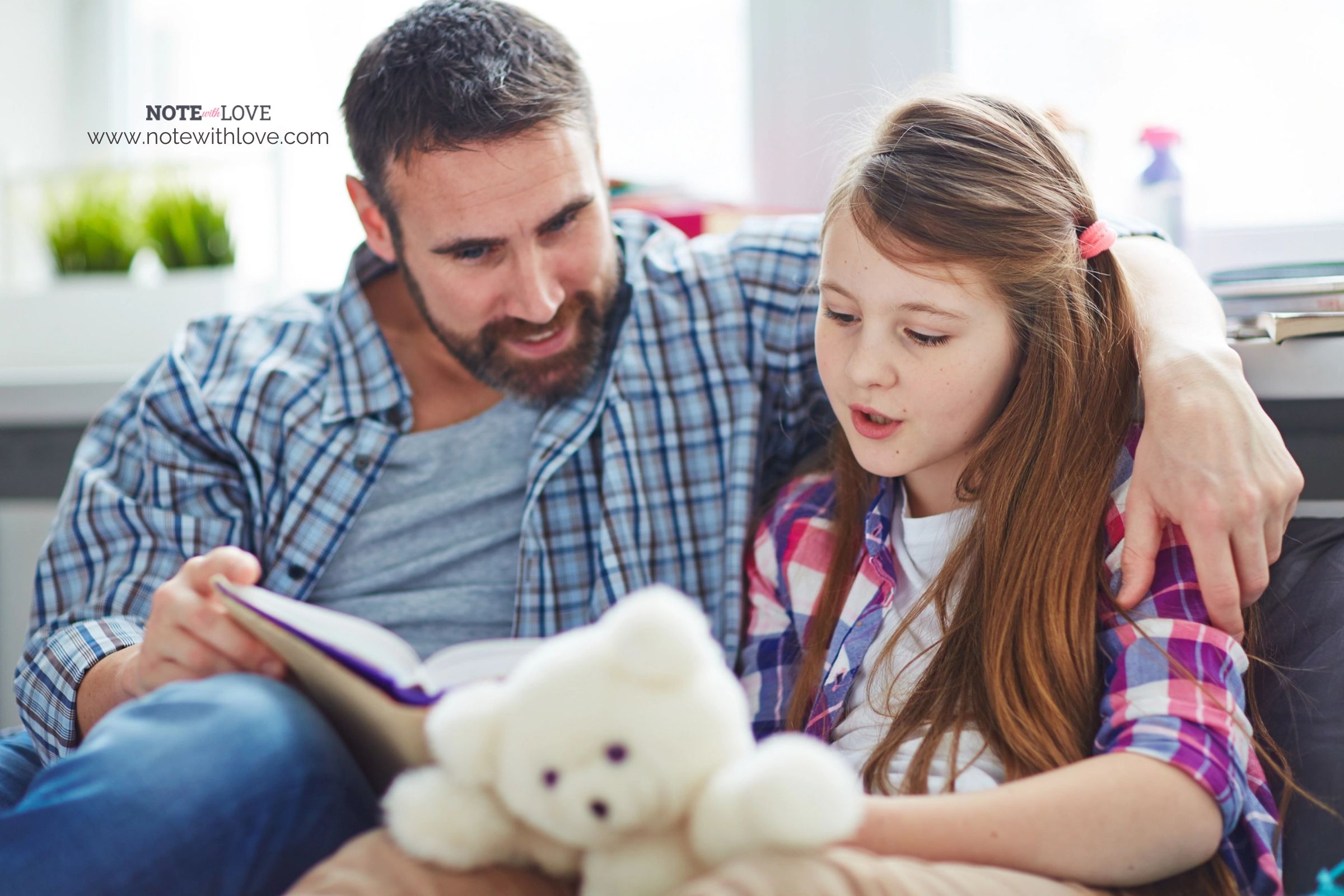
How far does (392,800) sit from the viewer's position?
675mm

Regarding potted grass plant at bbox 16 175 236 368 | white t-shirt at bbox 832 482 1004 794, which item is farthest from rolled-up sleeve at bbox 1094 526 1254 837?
potted grass plant at bbox 16 175 236 368

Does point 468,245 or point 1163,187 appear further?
point 1163,187

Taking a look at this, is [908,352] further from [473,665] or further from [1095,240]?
[473,665]

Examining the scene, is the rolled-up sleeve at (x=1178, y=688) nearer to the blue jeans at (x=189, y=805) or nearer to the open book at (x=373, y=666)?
the open book at (x=373, y=666)

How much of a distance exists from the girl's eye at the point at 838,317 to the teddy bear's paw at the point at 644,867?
1.70ft

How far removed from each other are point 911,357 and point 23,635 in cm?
152

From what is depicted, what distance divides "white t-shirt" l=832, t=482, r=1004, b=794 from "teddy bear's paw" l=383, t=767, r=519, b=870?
0.36 metres

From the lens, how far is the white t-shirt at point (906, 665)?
2.95 feet

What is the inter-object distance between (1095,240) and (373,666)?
2.30ft

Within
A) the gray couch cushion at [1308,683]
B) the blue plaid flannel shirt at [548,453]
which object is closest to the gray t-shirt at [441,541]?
the blue plaid flannel shirt at [548,453]

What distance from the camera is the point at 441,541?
126cm

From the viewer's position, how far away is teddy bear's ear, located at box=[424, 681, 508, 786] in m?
0.63
